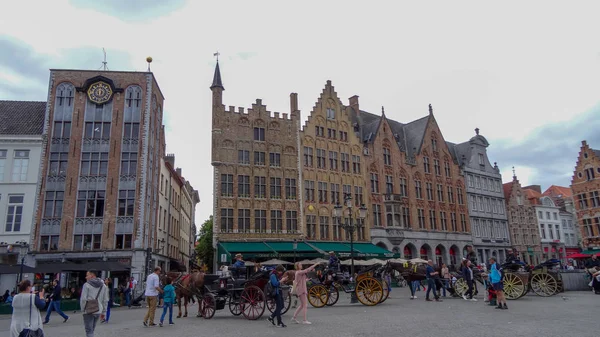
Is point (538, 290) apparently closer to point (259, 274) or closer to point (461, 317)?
point (461, 317)

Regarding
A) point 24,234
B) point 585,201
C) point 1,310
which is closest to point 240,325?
point 1,310

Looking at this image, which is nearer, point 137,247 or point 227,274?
point 227,274

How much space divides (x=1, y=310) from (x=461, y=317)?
2124cm

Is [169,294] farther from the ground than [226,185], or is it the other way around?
[226,185]

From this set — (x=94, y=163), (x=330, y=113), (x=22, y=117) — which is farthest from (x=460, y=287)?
(x=22, y=117)

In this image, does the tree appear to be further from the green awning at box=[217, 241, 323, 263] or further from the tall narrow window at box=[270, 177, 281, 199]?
the green awning at box=[217, 241, 323, 263]

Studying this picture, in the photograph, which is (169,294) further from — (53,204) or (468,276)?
(53,204)

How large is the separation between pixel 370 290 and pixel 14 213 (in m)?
26.0

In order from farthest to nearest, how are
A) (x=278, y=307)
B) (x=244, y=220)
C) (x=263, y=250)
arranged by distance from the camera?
1. (x=244, y=220)
2. (x=263, y=250)
3. (x=278, y=307)

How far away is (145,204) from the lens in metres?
31.7

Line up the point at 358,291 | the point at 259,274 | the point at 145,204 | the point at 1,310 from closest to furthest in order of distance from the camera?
the point at 259,274 < the point at 358,291 < the point at 1,310 < the point at 145,204

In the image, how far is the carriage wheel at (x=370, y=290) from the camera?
15.9m

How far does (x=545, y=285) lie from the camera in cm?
1805

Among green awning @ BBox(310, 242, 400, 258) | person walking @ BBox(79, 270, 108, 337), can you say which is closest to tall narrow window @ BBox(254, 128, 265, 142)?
green awning @ BBox(310, 242, 400, 258)
